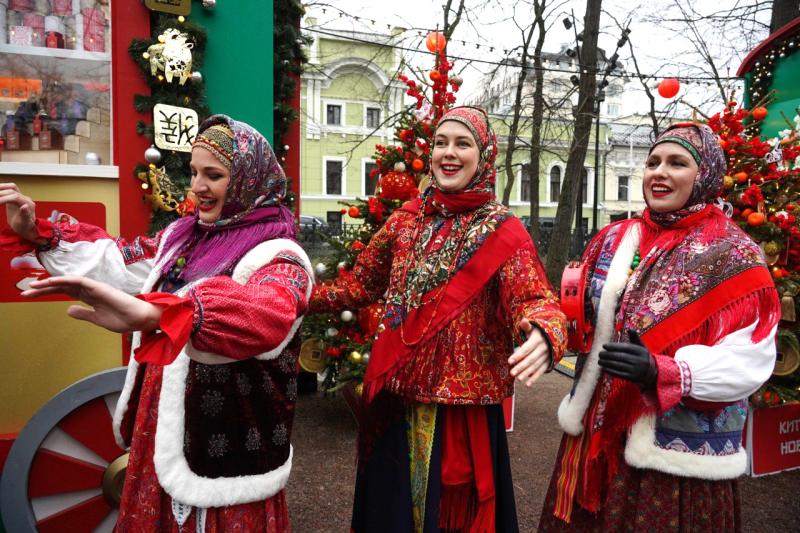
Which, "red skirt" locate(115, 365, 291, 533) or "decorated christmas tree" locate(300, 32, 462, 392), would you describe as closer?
"red skirt" locate(115, 365, 291, 533)

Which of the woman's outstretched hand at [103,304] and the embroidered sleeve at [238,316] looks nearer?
the woman's outstretched hand at [103,304]

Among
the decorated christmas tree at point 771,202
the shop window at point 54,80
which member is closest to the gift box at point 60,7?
the shop window at point 54,80

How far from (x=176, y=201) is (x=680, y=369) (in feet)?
9.87

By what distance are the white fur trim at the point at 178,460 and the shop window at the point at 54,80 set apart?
2.10 meters

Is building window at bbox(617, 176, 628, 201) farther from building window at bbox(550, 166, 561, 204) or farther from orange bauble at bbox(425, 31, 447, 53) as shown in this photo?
orange bauble at bbox(425, 31, 447, 53)

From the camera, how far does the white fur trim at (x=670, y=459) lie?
1.94m

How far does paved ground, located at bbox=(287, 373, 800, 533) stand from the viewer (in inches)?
137

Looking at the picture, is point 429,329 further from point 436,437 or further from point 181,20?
point 181,20

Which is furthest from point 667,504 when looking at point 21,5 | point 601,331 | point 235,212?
point 21,5

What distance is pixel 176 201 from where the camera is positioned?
3451 millimetres

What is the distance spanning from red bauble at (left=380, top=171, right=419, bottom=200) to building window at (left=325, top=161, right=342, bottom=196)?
25200mm

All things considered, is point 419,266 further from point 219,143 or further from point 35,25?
point 35,25

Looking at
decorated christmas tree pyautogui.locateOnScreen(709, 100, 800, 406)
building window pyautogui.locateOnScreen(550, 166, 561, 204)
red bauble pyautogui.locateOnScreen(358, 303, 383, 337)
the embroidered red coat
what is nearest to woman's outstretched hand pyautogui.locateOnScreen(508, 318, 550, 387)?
the embroidered red coat

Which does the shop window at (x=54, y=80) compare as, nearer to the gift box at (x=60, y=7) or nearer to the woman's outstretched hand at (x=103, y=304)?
the gift box at (x=60, y=7)
